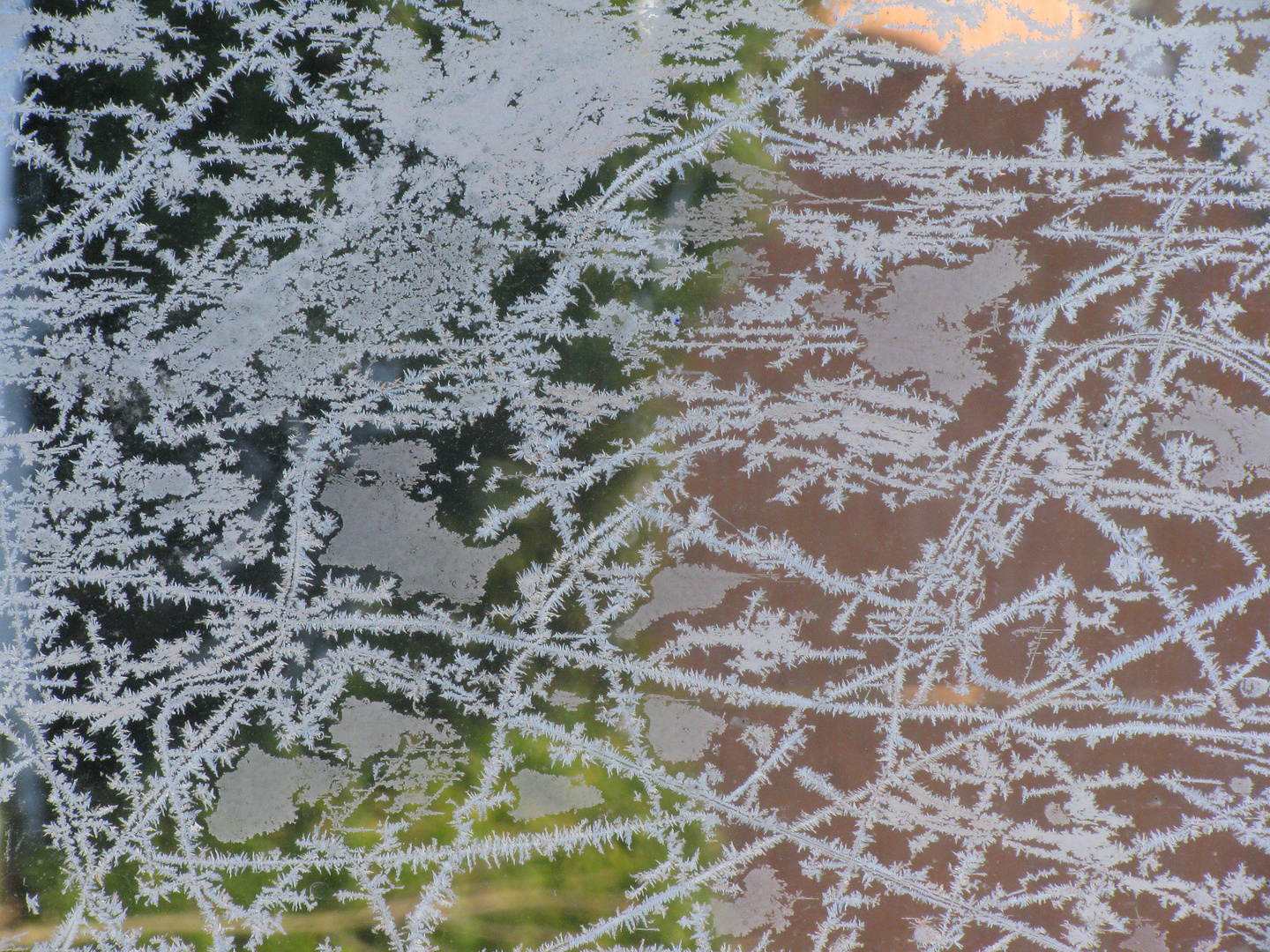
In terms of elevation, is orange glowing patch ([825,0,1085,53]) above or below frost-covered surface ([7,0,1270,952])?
above

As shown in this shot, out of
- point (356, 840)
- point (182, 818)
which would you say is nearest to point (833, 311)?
point (356, 840)

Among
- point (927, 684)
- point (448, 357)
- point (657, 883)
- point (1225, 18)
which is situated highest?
point (1225, 18)

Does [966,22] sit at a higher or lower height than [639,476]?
higher

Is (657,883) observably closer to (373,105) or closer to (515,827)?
(515,827)

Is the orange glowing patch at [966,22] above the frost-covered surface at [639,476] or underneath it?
above
